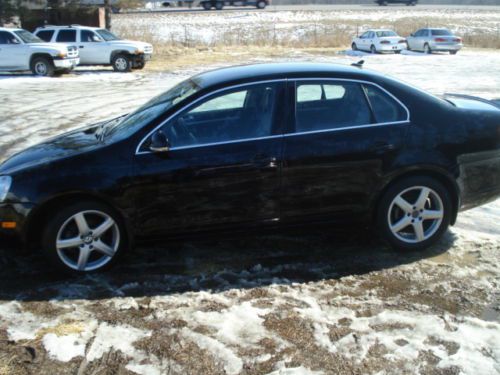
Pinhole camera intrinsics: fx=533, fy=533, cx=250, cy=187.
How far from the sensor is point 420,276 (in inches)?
175

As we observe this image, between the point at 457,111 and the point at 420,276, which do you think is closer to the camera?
the point at 420,276

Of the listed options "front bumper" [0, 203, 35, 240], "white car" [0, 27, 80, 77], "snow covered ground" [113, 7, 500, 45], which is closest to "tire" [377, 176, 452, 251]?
"front bumper" [0, 203, 35, 240]

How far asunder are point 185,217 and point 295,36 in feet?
133

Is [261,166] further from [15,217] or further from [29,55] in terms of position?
[29,55]

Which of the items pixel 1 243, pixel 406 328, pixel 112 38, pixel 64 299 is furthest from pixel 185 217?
pixel 112 38

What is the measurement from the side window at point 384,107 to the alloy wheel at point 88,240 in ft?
8.07

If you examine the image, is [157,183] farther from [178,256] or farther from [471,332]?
[471,332]

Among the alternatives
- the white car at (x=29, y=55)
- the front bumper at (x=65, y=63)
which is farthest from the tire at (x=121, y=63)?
the white car at (x=29, y=55)

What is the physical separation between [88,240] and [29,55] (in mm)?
17770

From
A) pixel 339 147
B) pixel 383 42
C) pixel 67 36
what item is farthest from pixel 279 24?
pixel 339 147

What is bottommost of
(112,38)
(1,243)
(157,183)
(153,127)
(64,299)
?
(64,299)

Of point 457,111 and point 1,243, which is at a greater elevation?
point 457,111

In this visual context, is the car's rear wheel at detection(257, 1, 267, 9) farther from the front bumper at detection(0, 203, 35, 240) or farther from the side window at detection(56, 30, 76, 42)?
the front bumper at detection(0, 203, 35, 240)

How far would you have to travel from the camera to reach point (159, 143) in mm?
4293
